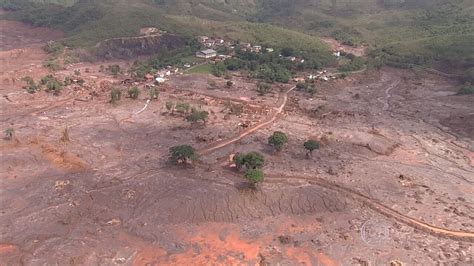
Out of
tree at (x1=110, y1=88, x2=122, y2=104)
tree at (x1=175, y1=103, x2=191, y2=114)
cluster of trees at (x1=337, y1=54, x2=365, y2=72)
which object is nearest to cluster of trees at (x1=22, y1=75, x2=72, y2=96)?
tree at (x1=110, y1=88, x2=122, y2=104)

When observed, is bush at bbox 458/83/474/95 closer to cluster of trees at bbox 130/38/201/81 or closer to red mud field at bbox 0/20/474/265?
red mud field at bbox 0/20/474/265

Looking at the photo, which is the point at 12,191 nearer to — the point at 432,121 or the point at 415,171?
the point at 415,171

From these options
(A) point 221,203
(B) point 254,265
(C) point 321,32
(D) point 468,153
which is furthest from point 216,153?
(C) point 321,32

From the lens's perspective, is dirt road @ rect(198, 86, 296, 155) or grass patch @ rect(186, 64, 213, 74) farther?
grass patch @ rect(186, 64, 213, 74)

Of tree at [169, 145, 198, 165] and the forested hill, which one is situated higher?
the forested hill

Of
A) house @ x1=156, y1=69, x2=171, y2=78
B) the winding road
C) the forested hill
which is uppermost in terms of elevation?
the forested hill

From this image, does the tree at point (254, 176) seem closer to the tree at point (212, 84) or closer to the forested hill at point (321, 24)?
the tree at point (212, 84)
